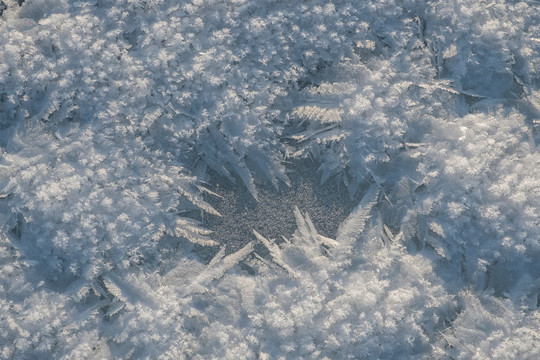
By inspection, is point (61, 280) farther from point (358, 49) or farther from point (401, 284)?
point (358, 49)

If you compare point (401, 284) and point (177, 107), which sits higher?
point (177, 107)

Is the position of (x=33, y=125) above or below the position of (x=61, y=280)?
above

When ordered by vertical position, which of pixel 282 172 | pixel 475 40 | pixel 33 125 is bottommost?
pixel 282 172

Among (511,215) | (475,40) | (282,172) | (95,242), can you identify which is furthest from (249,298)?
(475,40)

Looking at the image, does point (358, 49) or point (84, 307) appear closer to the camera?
point (84, 307)

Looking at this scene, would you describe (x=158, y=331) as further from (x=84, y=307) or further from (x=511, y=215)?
(x=511, y=215)

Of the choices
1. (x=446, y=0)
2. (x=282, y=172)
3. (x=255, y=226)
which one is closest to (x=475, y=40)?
(x=446, y=0)
